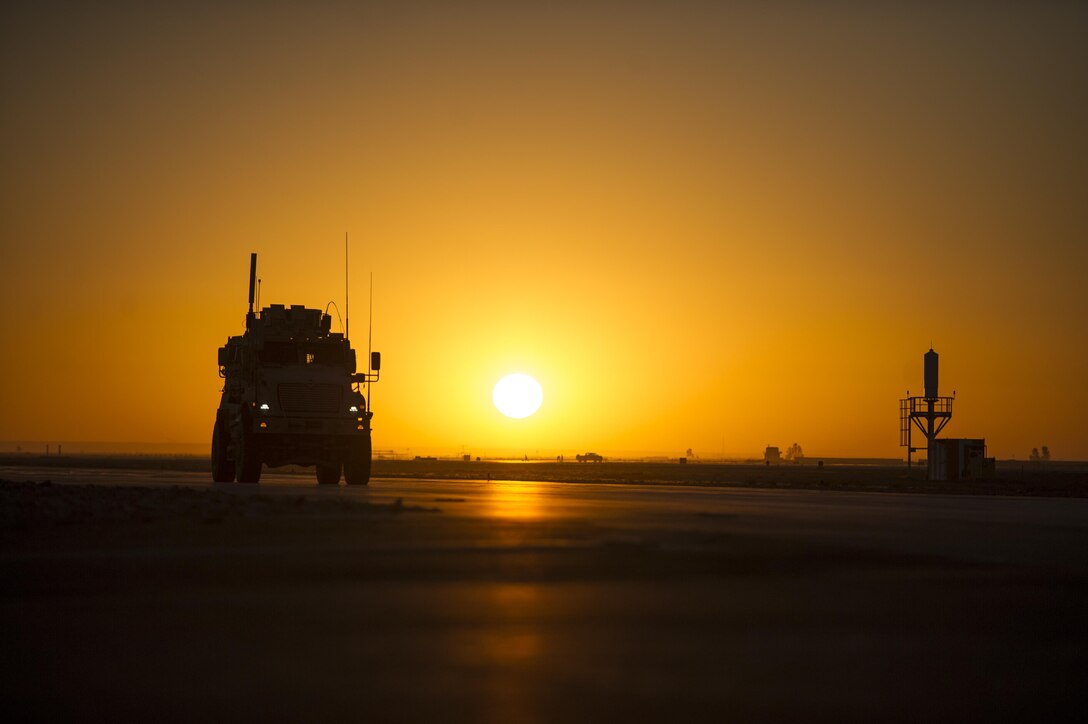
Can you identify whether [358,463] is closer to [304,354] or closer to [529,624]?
[304,354]

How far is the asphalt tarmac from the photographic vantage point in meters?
7.72

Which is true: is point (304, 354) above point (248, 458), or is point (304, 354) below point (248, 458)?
above

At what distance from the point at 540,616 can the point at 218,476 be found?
3254 centimetres

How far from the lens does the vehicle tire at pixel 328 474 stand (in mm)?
41188

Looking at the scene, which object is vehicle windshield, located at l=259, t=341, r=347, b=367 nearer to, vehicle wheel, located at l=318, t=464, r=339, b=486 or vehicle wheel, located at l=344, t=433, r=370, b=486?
vehicle wheel, located at l=344, t=433, r=370, b=486

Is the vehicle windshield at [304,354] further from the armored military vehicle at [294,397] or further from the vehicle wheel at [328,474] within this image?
the vehicle wheel at [328,474]

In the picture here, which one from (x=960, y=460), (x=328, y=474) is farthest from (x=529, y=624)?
(x=960, y=460)

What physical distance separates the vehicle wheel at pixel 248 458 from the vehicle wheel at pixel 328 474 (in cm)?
268

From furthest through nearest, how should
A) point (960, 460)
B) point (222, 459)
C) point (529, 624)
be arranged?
point (960, 460) → point (222, 459) → point (529, 624)

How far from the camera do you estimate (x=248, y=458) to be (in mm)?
38062

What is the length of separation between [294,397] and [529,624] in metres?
28.3

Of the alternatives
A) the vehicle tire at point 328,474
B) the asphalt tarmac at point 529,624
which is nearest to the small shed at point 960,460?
the vehicle tire at point 328,474

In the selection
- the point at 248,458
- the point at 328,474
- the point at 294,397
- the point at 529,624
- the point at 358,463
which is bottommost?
the point at 529,624

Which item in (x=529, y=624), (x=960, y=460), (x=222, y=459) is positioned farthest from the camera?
(x=960, y=460)
